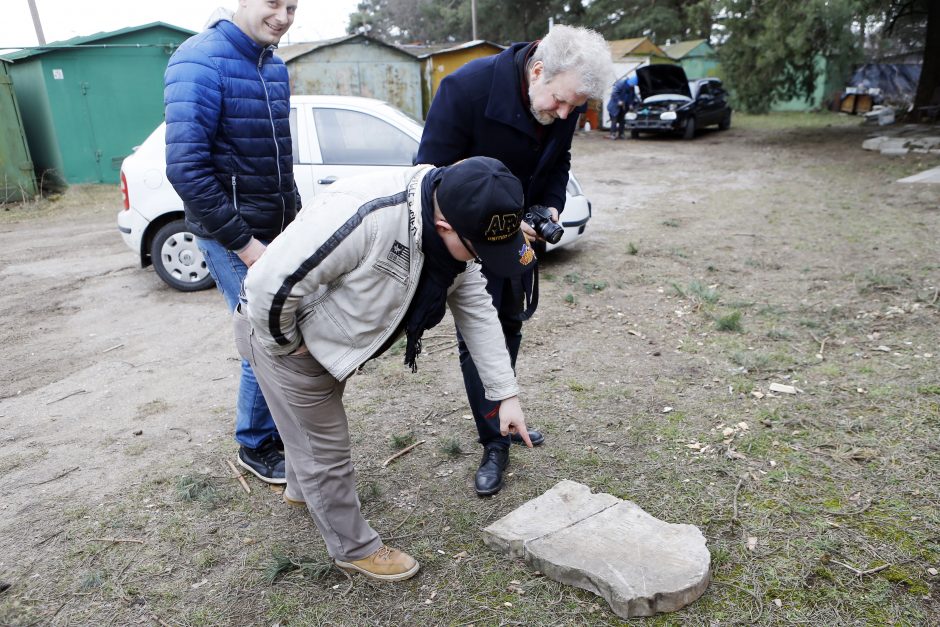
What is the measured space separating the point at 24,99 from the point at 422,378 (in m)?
12.3

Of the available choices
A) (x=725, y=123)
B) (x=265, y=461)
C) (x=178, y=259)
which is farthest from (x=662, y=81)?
(x=265, y=461)

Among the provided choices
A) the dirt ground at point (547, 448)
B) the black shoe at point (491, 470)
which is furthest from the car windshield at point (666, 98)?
the black shoe at point (491, 470)

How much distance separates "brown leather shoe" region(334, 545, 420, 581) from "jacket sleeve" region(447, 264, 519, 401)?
0.73 metres

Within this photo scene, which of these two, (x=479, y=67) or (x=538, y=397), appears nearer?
(x=479, y=67)

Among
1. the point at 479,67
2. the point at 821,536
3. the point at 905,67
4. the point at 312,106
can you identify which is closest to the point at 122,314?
the point at 312,106

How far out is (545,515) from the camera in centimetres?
266

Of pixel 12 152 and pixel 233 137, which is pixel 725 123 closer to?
pixel 12 152

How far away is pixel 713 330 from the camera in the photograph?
467cm

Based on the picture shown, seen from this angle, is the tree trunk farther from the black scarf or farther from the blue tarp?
the black scarf

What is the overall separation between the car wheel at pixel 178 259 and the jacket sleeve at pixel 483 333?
427 cm

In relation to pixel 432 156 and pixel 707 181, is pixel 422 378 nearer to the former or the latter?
pixel 432 156

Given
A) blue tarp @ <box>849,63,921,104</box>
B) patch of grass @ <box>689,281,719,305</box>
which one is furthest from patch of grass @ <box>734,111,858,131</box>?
patch of grass @ <box>689,281,719,305</box>

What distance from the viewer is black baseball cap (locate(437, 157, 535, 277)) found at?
1694mm

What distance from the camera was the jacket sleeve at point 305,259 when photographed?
1.79 meters
